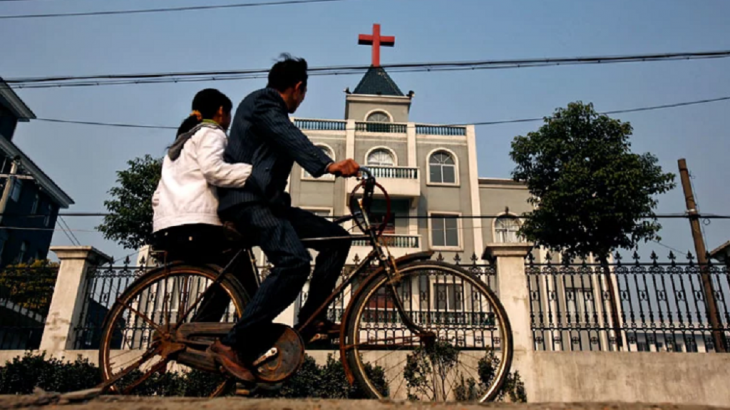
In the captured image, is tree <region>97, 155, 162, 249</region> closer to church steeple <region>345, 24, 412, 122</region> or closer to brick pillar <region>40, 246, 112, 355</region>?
brick pillar <region>40, 246, 112, 355</region>

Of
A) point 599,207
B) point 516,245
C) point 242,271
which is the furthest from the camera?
point 599,207

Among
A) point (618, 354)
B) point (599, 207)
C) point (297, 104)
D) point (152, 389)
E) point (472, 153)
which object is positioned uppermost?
point (472, 153)

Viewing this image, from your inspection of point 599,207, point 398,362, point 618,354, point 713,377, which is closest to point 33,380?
point 398,362

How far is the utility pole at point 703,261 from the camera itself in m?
8.02

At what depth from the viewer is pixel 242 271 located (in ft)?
9.93

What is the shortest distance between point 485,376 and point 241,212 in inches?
118

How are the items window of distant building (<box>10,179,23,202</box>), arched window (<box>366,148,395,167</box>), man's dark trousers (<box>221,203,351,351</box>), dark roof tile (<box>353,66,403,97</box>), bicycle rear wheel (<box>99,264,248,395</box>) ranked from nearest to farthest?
1. man's dark trousers (<box>221,203,351,351</box>)
2. bicycle rear wheel (<box>99,264,248,395</box>)
3. arched window (<box>366,148,395,167</box>)
4. window of distant building (<box>10,179,23,202</box>)
5. dark roof tile (<box>353,66,403,97</box>)

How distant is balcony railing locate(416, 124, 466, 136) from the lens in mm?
27391

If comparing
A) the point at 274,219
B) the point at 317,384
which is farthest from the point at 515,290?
the point at 274,219

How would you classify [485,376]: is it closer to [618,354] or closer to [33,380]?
[618,354]

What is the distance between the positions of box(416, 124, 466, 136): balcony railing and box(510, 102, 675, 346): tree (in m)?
11.1

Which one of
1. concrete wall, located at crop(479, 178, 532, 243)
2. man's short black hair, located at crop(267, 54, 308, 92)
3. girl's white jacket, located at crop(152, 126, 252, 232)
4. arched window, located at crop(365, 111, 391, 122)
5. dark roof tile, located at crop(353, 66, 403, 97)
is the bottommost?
girl's white jacket, located at crop(152, 126, 252, 232)

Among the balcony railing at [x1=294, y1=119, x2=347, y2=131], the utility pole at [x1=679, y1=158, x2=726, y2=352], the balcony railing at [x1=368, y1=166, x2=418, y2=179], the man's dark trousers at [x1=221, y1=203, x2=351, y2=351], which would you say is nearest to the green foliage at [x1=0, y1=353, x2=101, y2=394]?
the man's dark trousers at [x1=221, y1=203, x2=351, y2=351]

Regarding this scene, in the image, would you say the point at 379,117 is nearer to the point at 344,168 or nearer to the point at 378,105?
the point at 378,105
